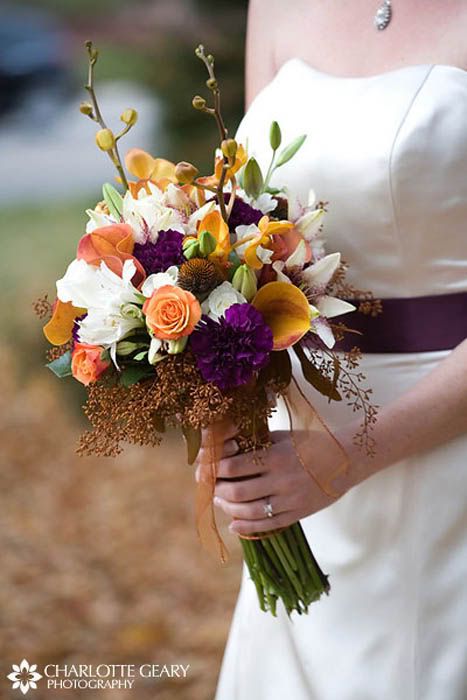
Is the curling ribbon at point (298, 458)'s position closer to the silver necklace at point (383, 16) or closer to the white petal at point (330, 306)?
the white petal at point (330, 306)

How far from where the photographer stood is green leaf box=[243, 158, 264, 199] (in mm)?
1339

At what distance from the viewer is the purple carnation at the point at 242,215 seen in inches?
51.6

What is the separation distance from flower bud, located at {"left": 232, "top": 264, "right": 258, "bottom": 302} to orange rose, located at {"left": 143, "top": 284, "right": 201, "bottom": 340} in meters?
0.07

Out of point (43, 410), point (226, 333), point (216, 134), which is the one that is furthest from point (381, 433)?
point (43, 410)

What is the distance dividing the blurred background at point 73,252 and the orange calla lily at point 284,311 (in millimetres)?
3310

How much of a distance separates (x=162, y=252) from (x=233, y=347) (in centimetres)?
16

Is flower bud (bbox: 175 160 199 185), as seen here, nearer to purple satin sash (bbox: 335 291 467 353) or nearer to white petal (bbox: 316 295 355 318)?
white petal (bbox: 316 295 355 318)

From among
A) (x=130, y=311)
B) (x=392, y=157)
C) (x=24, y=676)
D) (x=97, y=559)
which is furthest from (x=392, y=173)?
(x=97, y=559)

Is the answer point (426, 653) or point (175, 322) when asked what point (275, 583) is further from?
point (175, 322)

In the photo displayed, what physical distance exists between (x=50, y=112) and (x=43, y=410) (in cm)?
172

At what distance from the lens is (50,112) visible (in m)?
5.52

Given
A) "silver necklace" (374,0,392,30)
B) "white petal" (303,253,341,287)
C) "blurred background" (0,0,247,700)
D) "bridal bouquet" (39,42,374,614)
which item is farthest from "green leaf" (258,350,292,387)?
"blurred background" (0,0,247,700)

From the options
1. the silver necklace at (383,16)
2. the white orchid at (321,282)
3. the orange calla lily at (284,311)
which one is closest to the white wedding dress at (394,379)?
the silver necklace at (383,16)

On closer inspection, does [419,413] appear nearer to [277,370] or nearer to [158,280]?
[277,370]
